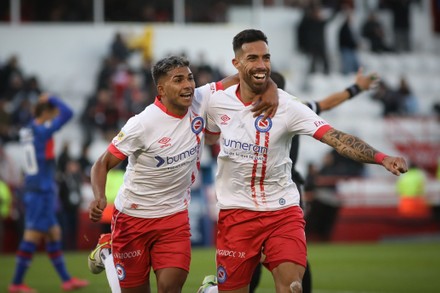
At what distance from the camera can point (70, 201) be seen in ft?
64.5

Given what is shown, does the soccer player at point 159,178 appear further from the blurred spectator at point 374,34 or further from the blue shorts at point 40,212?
the blurred spectator at point 374,34

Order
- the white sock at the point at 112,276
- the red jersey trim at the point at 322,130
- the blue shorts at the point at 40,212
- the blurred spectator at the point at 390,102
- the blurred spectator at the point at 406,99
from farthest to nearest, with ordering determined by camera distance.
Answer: the blurred spectator at the point at 406,99 < the blurred spectator at the point at 390,102 < the blue shorts at the point at 40,212 < the white sock at the point at 112,276 < the red jersey trim at the point at 322,130

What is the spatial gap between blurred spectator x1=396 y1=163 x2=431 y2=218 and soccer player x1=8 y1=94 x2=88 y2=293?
37.0 feet

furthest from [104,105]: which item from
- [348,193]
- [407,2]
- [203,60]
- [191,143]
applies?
[191,143]

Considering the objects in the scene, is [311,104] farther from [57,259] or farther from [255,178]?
[57,259]

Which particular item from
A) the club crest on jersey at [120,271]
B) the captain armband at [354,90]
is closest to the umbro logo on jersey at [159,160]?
the club crest on jersey at [120,271]

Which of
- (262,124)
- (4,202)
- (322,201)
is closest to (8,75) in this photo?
(4,202)

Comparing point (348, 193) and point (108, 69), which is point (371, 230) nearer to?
point (348, 193)

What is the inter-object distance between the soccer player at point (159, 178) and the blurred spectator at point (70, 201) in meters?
11.4

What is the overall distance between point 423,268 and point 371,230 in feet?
23.7

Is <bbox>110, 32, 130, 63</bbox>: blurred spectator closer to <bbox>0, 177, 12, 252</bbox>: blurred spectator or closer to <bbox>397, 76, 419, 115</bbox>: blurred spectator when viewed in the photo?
<bbox>0, 177, 12, 252</bbox>: blurred spectator

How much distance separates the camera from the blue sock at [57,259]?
43.3 ft

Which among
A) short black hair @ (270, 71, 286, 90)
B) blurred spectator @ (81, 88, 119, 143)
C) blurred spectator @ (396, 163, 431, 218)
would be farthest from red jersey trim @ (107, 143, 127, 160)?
blurred spectator @ (396, 163, 431, 218)

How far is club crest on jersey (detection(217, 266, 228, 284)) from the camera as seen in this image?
7.86 meters
